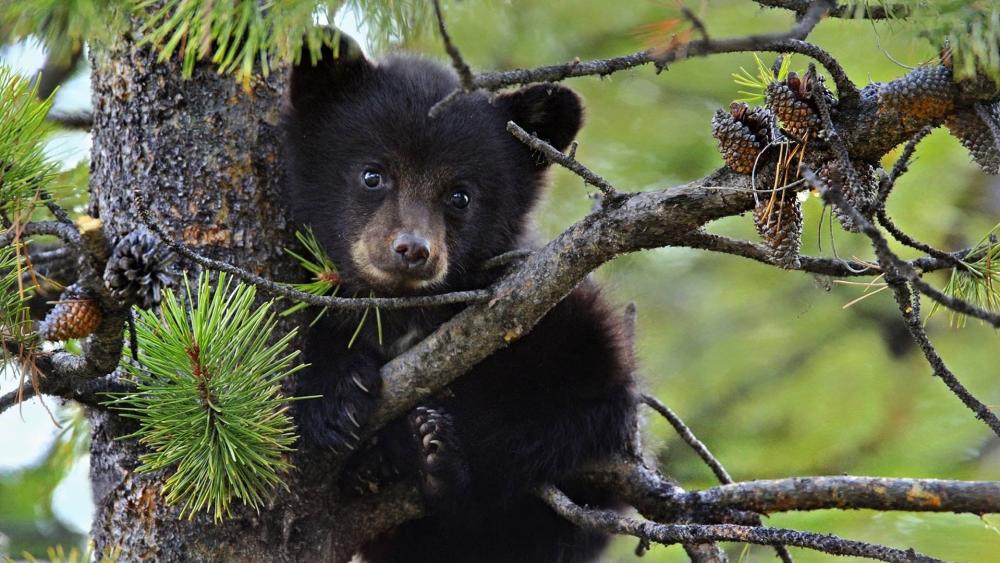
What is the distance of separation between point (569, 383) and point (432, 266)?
0.74 metres

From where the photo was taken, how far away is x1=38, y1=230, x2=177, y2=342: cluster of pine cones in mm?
2203

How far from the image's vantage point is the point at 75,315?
2293 mm

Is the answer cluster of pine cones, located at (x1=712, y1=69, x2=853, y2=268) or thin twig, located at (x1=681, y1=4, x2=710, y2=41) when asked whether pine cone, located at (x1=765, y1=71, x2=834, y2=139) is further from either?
thin twig, located at (x1=681, y1=4, x2=710, y2=41)

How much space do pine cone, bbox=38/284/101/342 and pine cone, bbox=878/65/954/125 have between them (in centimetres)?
180

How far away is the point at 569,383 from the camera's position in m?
3.96

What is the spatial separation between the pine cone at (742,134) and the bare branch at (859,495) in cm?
75

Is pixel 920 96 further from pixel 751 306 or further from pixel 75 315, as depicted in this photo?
pixel 751 306

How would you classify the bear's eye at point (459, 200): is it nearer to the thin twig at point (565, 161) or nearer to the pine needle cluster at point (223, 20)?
the thin twig at point (565, 161)

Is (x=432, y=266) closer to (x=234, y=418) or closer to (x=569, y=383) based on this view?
(x=569, y=383)

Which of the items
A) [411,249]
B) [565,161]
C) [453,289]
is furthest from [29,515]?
[565,161]

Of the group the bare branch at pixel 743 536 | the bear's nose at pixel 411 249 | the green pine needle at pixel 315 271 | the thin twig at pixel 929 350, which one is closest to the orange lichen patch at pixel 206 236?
the green pine needle at pixel 315 271

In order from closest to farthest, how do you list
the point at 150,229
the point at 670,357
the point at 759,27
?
1. the point at 150,229
2. the point at 759,27
3. the point at 670,357

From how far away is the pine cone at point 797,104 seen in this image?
2297 millimetres

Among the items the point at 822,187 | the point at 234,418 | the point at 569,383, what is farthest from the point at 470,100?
the point at 822,187
